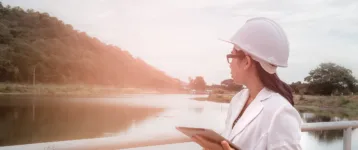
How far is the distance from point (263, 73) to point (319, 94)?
24.9 ft

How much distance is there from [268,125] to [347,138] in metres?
1.48

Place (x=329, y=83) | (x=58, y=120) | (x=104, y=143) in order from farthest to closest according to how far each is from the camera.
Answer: (x=58, y=120) < (x=329, y=83) < (x=104, y=143)

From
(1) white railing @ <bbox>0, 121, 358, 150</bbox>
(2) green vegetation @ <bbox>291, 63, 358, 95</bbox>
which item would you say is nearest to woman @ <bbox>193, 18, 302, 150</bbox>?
(1) white railing @ <bbox>0, 121, 358, 150</bbox>

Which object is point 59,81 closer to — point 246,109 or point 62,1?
point 62,1

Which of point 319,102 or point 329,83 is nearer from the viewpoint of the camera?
point 319,102

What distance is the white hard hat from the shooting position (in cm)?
87

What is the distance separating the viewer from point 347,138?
84.2 inches

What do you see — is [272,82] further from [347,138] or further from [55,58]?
[55,58]

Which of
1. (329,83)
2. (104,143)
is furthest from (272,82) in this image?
(329,83)

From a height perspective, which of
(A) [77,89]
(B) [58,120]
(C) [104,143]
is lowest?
(B) [58,120]

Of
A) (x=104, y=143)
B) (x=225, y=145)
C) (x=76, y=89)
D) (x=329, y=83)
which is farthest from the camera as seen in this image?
(x=76, y=89)

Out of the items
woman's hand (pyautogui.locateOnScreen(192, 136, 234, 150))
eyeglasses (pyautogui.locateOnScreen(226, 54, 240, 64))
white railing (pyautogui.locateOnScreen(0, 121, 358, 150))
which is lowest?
white railing (pyautogui.locateOnScreen(0, 121, 358, 150))

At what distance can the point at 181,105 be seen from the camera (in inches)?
518

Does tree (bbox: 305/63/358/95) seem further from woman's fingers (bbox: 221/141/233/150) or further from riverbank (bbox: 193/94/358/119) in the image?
woman's fingers (bbox: 221/141/233/150)
